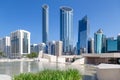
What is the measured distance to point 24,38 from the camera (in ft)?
391

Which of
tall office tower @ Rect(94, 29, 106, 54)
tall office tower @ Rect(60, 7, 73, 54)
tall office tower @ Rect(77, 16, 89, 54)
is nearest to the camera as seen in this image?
tall office tower @ Rect(94, 29, 106, 54)

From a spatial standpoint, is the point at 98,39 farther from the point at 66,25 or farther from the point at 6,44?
the point at 66,25

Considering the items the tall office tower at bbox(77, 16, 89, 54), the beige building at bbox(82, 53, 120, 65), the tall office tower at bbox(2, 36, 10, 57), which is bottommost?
the beige building at bbox(82, 53, 120, 65)

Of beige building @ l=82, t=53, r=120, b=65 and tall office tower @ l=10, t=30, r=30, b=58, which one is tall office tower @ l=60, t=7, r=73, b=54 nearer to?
tall office tower @ l=10, t=30, r=30, b=58

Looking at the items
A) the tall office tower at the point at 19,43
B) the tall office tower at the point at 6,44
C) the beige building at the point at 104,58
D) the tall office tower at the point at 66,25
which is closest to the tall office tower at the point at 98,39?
the tall office tower at the point at 19,43

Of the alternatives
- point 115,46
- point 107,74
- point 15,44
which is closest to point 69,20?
point 15,44

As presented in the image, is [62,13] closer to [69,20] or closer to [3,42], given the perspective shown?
[69,20]

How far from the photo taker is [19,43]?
4461 inches

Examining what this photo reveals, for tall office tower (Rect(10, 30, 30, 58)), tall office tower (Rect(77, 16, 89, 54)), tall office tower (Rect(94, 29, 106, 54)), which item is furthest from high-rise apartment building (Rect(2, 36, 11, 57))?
tall office tower (Rect(94, 29, 106, 54))

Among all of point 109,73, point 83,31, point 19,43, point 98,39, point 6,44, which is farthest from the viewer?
point 83,31

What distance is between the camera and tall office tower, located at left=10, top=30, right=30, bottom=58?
113 metres

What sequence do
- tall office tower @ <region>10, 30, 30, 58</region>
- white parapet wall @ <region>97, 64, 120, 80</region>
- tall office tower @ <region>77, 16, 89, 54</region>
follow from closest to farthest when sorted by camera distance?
white parapet wall @ <region>97, 64, 120, 80</region>
tall office tower @ <region>10, 30, 30, 58</region>
tall office tower @ <region>77, 16, 89, 54</region>

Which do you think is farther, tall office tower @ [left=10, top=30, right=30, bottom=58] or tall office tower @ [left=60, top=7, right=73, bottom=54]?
tall office tower @ [left=60, top=7, right=73, bottom=54]

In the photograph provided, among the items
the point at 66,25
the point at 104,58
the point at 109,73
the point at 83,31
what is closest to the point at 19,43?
the point at 83,31
